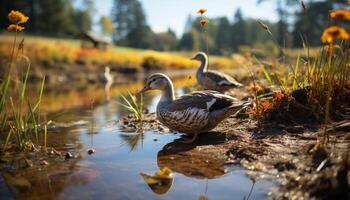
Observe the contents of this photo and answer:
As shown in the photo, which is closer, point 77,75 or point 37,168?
point 37,168

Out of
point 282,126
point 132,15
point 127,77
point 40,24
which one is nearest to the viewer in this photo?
point 282,126

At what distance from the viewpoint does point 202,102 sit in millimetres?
4945

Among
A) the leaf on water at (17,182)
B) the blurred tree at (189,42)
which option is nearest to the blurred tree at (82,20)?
the blurred tree at (189,42)

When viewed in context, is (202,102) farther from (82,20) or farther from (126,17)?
(126,17)

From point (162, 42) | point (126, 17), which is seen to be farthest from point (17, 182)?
point (126, 17)

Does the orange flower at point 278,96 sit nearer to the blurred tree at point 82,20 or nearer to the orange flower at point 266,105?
the orange flower at point 266,105

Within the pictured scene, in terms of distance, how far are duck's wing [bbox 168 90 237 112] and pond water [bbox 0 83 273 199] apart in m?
0.57

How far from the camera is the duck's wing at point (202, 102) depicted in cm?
490

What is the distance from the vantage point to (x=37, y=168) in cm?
376

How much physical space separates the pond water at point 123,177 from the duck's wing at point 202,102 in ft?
1.86

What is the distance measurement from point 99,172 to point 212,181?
4.12 feet

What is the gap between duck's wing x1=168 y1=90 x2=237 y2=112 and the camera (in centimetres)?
490

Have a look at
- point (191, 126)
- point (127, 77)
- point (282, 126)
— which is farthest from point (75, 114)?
point (127, 77)

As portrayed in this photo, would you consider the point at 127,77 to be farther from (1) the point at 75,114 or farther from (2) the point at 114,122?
(2) the point at 114,122
